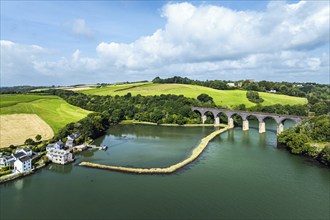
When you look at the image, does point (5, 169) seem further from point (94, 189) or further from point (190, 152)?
point (190, 152)

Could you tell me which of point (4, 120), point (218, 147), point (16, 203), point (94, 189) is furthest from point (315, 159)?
point (4, 120)

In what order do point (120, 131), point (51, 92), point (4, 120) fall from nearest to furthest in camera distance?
point (4, 120)
point (120, 131)
point (51, 92)

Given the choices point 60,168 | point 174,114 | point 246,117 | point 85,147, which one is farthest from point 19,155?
point 246,117

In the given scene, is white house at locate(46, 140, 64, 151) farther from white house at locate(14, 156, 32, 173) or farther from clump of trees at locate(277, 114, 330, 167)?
clump of trees at locate(277, 114, 330, 167)

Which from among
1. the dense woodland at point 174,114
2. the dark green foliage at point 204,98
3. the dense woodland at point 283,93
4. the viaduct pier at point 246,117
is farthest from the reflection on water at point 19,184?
the dark green foliage at point 204,98

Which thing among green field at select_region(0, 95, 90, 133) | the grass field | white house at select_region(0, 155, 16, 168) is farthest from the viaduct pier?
white house at select_region(0, 155, 16, 168)

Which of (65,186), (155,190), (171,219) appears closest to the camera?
(171,219)
